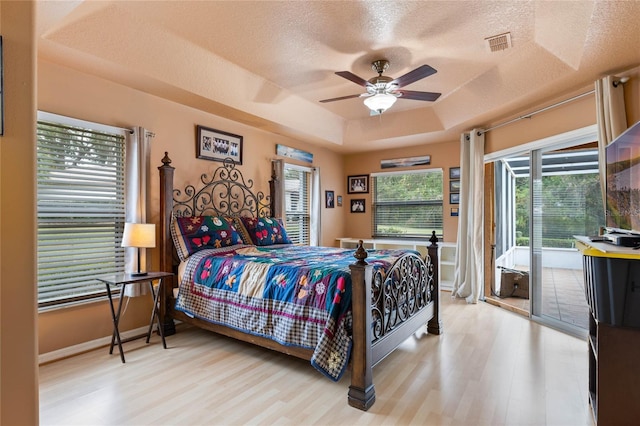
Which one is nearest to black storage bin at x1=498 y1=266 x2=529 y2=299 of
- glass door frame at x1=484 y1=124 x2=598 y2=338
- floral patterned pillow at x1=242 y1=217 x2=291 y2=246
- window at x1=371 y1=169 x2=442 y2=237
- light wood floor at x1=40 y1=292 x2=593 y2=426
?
glass door frame at x1=484 y1=124 x2=598 y2=338

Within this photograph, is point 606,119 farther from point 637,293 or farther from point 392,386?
point 392,386

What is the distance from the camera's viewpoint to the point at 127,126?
3.20 m

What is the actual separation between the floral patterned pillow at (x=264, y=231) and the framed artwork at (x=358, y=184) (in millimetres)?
2552

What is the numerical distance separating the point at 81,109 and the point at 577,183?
16.1 ft

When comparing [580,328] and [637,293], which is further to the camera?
[580,328]

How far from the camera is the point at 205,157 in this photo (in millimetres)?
3912

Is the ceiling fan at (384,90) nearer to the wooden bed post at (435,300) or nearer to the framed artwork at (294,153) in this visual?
the wooden bed post at (435,300)

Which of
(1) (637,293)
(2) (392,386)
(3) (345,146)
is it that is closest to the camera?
(1) (637,293)

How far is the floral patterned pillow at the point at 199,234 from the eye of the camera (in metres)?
3.30

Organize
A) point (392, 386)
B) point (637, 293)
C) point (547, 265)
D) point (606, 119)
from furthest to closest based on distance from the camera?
point (547, 265) < point (606, 119) < point (392, 386) < point (637, 293)

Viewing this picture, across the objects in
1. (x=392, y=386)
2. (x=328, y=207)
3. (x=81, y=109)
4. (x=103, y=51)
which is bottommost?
(x=392, y=386)

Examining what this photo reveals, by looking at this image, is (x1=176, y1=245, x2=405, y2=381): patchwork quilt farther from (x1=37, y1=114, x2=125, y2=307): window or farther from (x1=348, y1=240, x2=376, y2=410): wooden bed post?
(x1=37, y1=114, x2=125, y2=307): window

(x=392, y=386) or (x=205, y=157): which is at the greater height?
(x=205, y=157)

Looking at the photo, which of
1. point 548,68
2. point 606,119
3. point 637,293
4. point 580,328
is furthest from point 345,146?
point 637,293
